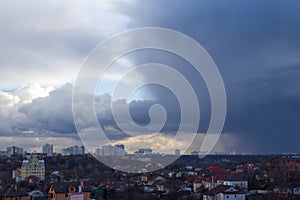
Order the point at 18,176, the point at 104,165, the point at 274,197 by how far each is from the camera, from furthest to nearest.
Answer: the point at 104,165, the point at 18,176, the point at 274,197

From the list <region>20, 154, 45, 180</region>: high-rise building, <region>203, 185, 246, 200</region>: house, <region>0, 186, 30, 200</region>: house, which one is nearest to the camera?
<region>0, 186, 30, 200</region>: house

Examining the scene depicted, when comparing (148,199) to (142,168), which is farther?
(142,168)

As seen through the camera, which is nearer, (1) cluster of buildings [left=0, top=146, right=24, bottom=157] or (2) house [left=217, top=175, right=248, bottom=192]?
(2) house [left=217, top=175, right=248, bottom=192]

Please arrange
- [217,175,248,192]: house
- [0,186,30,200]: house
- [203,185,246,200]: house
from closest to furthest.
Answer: [0,186,30,200]: house
[203,185,246,200]: house
[217,175,248,192]: house

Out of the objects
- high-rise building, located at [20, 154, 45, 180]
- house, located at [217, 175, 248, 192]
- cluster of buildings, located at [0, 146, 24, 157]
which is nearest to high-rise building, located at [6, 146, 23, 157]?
cluster of buildings, located at [0, 146, 24, 157]

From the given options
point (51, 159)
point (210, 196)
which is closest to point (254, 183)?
point (210, 196)

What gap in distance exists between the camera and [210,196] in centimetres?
3012

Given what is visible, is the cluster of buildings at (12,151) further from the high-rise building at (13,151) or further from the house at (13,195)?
the house at (13,195)

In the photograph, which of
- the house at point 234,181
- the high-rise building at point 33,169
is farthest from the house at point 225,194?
the high-rise building at point 33,169

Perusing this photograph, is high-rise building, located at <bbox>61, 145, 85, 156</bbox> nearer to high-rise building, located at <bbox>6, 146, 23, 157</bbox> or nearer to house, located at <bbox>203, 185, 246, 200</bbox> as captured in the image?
high-rise building, located at <bbox>6, 146, 23, 157</bbox>

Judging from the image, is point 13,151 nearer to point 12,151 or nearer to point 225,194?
point 12,151

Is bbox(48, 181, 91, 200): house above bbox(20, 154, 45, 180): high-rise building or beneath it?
beneath

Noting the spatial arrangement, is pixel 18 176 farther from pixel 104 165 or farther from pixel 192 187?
pixel 192 187

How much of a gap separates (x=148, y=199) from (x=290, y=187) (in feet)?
36.5
